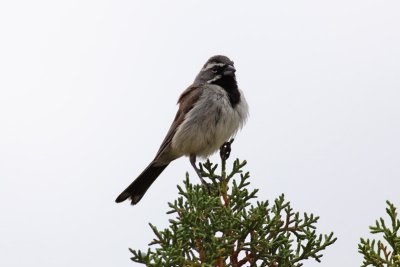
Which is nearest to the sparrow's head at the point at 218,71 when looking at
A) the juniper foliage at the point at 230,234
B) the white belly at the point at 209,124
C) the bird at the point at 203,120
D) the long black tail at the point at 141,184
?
the bird at the point at 203,120

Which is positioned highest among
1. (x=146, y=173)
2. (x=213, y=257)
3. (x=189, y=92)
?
(x=189, y=92)

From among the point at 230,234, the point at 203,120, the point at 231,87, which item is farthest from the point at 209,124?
the point at 230,234

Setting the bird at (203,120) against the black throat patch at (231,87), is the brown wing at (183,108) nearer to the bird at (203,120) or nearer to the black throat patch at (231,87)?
the bird at (203,120)

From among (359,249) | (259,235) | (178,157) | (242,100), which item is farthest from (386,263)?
(178,157)

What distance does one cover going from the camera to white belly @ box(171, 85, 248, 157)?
761 centimetres

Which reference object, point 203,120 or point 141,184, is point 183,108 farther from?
point 141,184

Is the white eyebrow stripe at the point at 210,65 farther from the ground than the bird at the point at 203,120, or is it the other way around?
the white eyebrow stripe at the point at 210,65

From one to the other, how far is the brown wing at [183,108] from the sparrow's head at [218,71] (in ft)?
0.63

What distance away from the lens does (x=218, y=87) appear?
8016 millimetres

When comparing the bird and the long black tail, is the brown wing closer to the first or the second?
the bird

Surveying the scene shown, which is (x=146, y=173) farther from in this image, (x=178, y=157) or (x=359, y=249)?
(x=359, y=249)

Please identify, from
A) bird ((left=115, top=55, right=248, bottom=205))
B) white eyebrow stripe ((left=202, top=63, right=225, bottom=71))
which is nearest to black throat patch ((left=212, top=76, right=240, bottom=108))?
bird ((left=115, top=55, right=248, bottom=205))

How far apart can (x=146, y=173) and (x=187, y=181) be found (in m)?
3.61

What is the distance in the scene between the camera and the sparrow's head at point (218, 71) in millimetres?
8070
